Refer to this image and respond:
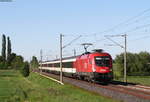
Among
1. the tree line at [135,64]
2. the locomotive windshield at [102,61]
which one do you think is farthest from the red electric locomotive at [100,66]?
the tree line at [135,64]

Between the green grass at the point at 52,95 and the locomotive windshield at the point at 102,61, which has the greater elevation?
the locomotive windshield at the point at 102,61

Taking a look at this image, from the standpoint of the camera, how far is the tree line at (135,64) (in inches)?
3797

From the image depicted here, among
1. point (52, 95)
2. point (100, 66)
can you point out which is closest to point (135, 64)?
point (100, 66)

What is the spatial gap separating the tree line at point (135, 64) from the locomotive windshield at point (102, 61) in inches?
2203

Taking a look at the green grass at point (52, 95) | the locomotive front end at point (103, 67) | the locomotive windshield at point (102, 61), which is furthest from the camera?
the locomotive windshield at point (102, 61)

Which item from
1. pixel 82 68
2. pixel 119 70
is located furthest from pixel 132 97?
pixel 119 70

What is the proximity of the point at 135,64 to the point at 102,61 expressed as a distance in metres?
61.4

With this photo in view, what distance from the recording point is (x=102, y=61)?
130ft

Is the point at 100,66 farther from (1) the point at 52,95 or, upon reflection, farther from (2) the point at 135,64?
(2) the point at 135,64

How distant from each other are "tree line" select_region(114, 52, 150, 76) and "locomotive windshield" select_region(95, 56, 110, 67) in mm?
55945

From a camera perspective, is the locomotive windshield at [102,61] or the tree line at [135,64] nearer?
the locomotive windshield at [102,61]

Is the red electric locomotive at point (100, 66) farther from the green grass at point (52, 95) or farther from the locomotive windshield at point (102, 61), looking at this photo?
the green grass at point (52, 95)

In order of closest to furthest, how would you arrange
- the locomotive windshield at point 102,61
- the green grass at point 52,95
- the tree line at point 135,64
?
the green grass at point 52,95 → the locomotive windshield at point 102,61 → the tree line at point 135,64

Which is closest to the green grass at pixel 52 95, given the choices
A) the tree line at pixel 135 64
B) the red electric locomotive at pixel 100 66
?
the red electric locomotive at pixel 100 66
